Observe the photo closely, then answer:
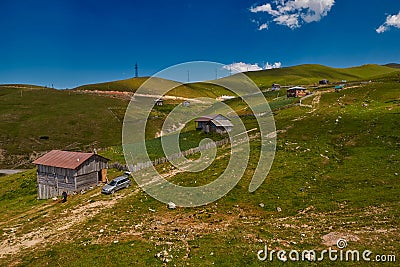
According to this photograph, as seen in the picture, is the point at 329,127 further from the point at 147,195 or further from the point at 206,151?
the point at 147,195

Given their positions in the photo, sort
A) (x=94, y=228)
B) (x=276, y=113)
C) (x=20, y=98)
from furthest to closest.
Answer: (x=20, y=98)
(x=276, y=113)
(x=94, y=228)

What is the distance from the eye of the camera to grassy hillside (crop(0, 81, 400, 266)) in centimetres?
2027

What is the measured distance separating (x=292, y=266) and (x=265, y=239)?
369 cm

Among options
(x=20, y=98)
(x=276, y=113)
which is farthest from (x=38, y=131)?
(x=276, y=113)

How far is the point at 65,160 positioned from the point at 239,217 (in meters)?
27.1

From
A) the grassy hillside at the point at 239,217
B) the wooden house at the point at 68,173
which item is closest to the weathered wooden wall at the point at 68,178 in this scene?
the wooden house at the point at 68,173

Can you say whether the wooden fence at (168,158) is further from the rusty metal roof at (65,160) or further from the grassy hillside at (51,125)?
the grassy hillside at (51,125)

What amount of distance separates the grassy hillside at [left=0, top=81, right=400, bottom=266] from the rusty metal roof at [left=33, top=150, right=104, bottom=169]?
16.2 feet

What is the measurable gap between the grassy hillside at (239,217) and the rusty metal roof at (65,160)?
16.2 feet

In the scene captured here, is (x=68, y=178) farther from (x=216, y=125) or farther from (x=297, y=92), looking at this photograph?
(x=297, y=92)

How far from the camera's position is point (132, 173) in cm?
4206

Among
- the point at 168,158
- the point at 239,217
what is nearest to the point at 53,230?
the point at 239,217

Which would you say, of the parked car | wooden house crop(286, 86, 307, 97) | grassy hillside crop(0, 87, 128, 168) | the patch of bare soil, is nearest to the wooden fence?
the parked car

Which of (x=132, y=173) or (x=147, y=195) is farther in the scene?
(x=132, y=173)
